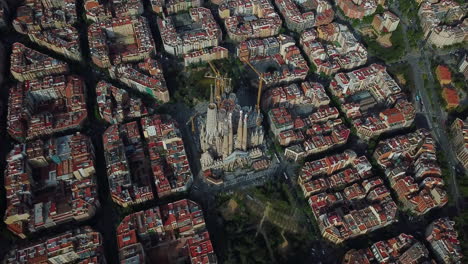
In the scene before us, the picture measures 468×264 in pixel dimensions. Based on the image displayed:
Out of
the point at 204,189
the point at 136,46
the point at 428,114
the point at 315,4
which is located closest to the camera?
the point at 204,189

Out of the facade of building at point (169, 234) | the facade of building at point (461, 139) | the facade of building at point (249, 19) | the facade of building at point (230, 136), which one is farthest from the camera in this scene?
the facade of building at point (249, 19)

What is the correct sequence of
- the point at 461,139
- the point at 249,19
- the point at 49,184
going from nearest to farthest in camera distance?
the point at 49,184
the point at 461,139
the point at 249,19

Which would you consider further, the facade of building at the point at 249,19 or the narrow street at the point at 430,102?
the facade of building at the point at 249,19

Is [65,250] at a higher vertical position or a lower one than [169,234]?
higher

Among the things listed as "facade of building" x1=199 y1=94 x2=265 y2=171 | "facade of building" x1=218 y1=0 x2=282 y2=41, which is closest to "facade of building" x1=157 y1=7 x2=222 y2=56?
"facade of building" x1=218 y1=0 x2=282 y2=41

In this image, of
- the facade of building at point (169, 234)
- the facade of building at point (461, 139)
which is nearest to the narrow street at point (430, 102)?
the facade of building at point (461, 139)

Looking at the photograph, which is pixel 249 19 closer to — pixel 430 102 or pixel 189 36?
pixel 189 36

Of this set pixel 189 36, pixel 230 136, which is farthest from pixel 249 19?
pixel 230 136

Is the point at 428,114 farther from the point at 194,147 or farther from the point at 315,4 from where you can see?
the point at 194,147

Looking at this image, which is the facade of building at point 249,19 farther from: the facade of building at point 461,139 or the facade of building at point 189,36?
the facade of building at point 461,139

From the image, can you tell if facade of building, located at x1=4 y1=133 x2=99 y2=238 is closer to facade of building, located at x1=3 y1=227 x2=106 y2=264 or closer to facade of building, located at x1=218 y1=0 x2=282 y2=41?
facade of building, located at x1=3 y1=227 x2=106 y2=264

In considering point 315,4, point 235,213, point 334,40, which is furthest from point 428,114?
point 235,213
